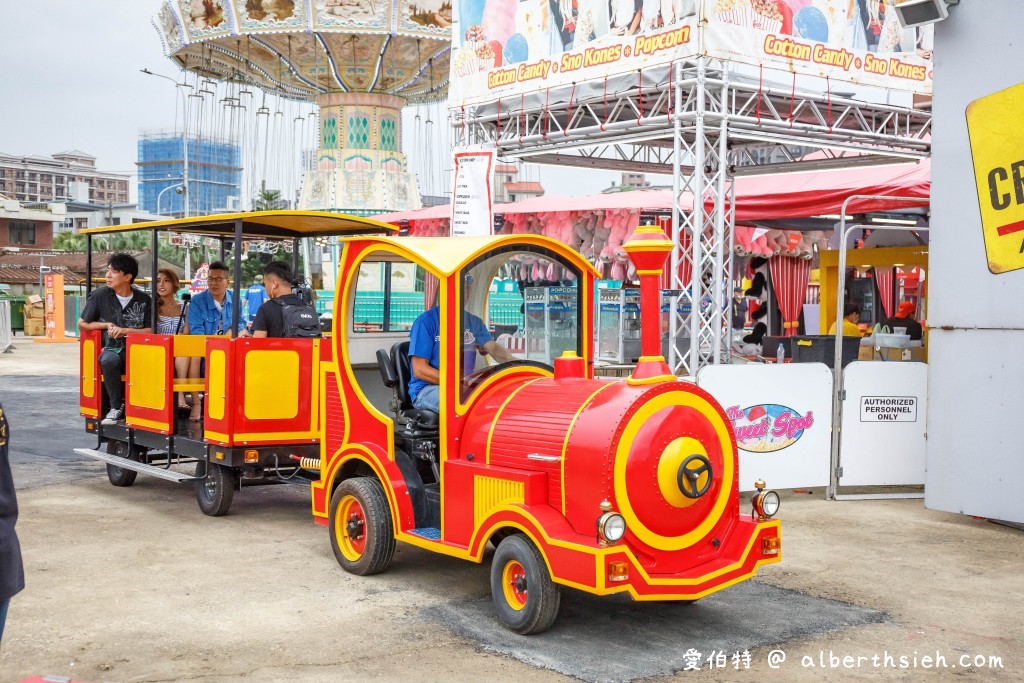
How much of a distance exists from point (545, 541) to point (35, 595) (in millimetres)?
3159

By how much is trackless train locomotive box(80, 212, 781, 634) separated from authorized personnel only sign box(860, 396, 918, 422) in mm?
3236

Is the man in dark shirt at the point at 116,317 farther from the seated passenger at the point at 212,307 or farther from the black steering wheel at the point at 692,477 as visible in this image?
the black steering wheel at the point at 692,477

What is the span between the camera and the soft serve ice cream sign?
9.20 metres

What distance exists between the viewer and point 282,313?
8.86 metres

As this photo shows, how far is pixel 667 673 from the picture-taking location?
16.7ft

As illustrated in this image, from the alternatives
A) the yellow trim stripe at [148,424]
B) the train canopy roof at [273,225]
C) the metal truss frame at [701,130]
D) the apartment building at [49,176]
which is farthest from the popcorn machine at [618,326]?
the apartment building at [49,176]

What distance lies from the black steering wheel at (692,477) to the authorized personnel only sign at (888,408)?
4.65m

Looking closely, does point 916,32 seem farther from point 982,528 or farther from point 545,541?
point 545,541

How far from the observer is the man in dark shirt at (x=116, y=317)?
9883mm

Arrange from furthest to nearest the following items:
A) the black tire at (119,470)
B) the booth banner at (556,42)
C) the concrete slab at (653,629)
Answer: the booth banner at (556,42), the black tire at (119,470), the concrete slab at (653,629)

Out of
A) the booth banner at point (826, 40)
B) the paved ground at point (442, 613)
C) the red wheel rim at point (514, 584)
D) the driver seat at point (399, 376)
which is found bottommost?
the paved ground at point (442, 613)

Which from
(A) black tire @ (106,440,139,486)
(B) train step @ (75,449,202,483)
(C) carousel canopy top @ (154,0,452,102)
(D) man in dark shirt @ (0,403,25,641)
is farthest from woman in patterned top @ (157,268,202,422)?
(C) carousel canopy top @ (154,0,452,102)

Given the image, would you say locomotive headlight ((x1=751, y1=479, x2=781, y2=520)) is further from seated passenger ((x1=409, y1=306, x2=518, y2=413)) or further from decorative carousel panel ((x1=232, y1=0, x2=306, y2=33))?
decorative carousel panel ((x1=232, y1=0, x2=306, y2=33))

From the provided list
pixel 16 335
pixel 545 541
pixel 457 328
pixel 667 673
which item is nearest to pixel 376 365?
pixel 457 328
